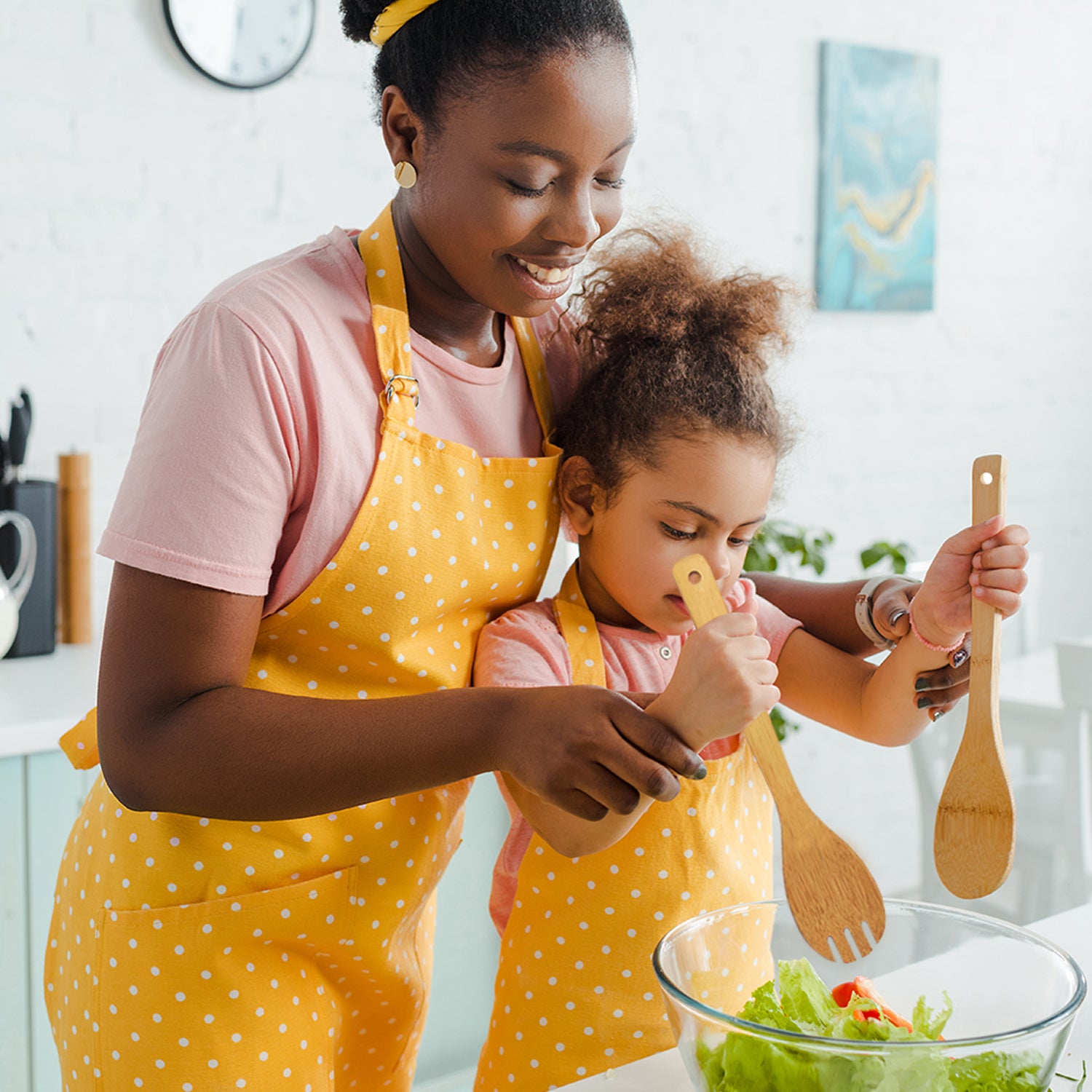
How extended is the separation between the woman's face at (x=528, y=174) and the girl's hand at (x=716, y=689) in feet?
0.94

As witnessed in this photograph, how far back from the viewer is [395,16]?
86 cm

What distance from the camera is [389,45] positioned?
881 millimetres

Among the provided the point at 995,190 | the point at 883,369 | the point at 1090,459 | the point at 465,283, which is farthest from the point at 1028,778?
the point at 465,283

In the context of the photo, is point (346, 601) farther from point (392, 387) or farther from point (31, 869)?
point (31, 869)

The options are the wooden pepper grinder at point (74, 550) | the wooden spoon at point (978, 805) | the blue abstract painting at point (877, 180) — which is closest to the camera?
the wooden spoon at point (978, 805)

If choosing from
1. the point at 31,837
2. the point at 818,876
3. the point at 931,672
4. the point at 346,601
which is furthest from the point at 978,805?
the point at 31,837

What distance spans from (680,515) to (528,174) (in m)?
0.28

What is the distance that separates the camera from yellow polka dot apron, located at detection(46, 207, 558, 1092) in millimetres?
866

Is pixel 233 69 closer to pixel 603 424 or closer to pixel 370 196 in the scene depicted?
pixel 370 196

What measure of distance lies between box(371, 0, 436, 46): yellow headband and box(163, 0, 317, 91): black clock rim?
1.19 metres

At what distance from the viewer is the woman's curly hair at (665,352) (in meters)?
0.97

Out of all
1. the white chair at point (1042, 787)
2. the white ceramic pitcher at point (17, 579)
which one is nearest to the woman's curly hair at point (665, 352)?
the white ceramic pitcher at point (17, 579)

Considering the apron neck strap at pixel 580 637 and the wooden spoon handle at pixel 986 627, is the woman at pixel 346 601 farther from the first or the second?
the wooden spoon handle at pixel 986 627

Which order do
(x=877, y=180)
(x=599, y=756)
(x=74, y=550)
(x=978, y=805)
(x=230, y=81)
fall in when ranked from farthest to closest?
(x=877, y=180) < (x=230, y=81) < (x=74, y=550) < (x=978, y=805) < (x=599, y=756)
